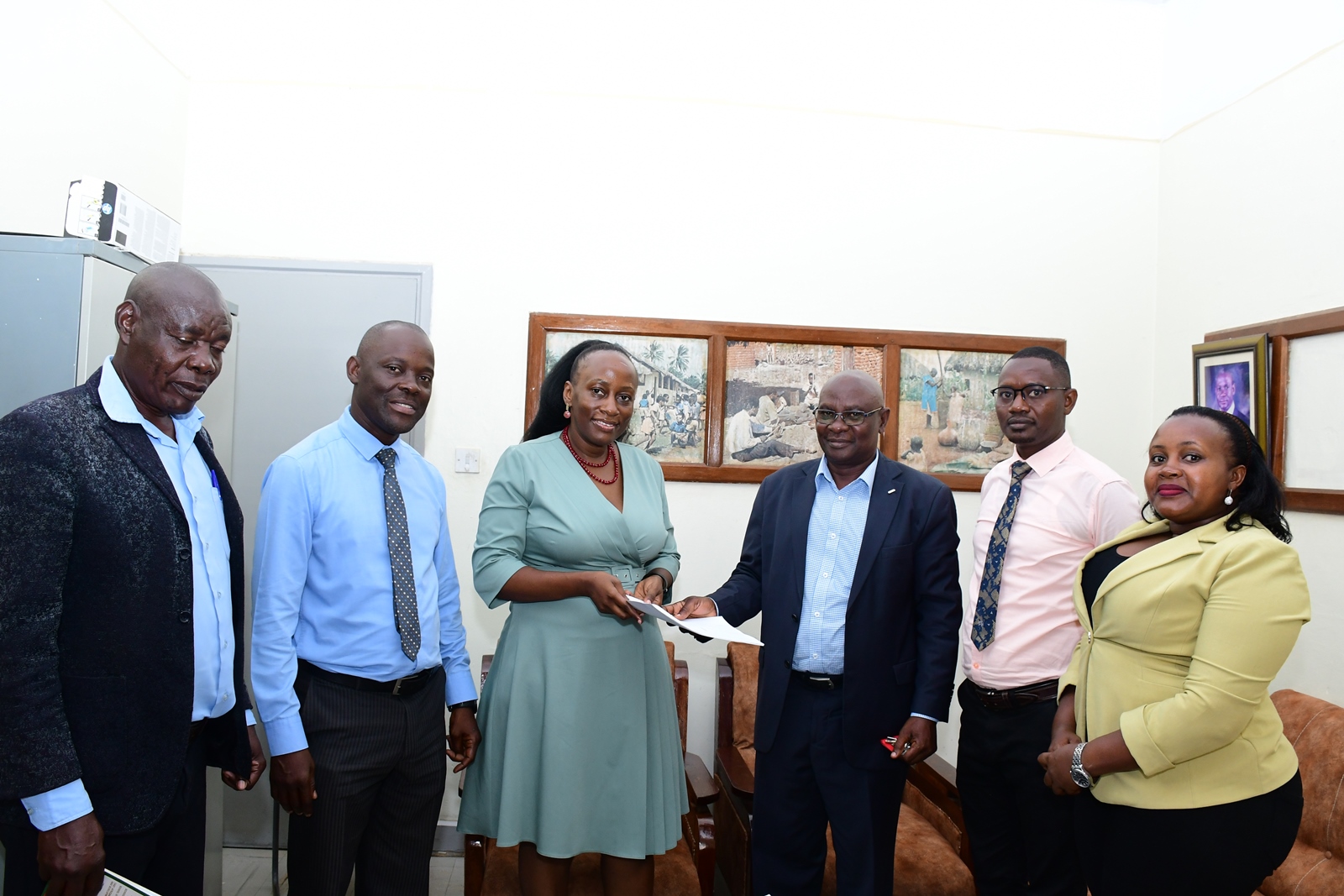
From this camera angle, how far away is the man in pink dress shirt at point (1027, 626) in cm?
225

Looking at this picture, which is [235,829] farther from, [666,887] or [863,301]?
[863,301]

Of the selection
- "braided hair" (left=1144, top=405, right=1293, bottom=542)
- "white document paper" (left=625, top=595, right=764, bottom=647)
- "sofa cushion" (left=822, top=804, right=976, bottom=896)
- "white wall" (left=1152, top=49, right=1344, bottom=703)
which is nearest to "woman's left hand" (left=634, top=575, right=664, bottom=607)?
"white document paper" (left=625, top=595, right=764, bottom=647)

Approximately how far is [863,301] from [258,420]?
2.82 meters

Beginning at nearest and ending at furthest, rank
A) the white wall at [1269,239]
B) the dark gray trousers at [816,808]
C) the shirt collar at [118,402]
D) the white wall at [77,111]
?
the shirt collar at [118,402] < the dark gray trousers at [816,808] < the white wall at [77,111] < the white wall at [1269,239]

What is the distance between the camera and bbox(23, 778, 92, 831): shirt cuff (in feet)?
4.56

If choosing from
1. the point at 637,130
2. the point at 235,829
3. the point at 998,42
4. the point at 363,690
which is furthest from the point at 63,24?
the point at 998,42

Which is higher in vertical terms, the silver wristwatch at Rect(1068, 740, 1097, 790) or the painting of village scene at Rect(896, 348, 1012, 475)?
the painting of village scene at Rect(896, 348, 1012, 475)

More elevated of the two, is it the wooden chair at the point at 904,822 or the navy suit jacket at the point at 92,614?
the navy suit jacket at the point at 92,614

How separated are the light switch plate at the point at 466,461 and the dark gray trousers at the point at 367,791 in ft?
5.58

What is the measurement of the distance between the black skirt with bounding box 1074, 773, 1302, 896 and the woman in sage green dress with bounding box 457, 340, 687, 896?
3.57 feet

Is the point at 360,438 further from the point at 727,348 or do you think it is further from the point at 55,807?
the point at 727,348

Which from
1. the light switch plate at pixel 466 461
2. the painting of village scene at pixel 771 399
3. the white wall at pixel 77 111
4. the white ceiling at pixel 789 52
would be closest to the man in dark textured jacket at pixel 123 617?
the white wall at pixel 77 111

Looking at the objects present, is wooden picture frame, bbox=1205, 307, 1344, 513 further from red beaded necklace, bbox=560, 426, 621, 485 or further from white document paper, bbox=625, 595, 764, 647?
red beaded necklace, bbox=560, 426, 621, 485

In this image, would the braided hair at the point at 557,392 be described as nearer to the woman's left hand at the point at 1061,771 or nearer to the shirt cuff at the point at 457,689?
the shirt cuff at the point at 457,689
